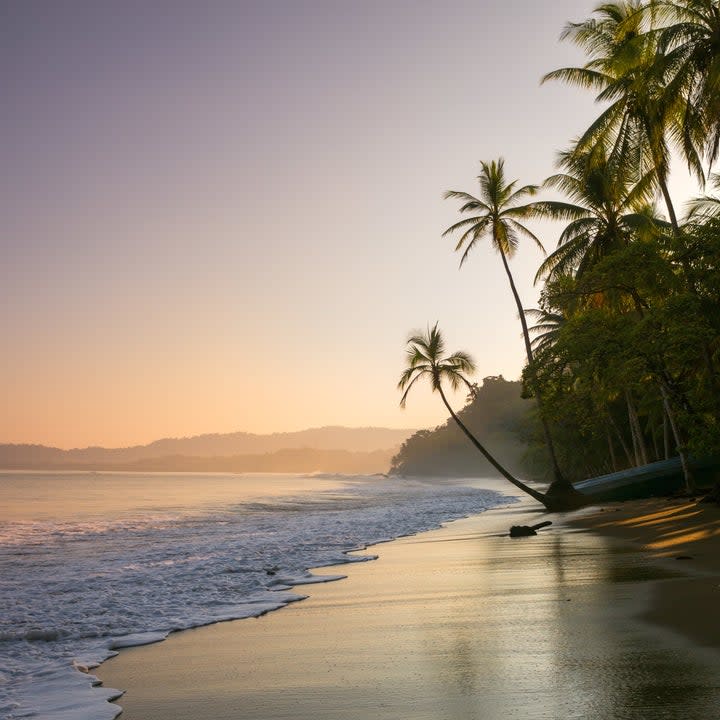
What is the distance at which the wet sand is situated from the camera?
409 cm

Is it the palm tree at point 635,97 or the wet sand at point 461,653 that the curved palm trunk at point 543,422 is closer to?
the palm tree at point 635,97

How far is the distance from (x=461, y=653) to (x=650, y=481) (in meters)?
20.0

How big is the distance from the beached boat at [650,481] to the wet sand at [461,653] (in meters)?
12.5

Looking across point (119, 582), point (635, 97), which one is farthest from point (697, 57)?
point (119, 582)

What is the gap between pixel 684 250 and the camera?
15.8m

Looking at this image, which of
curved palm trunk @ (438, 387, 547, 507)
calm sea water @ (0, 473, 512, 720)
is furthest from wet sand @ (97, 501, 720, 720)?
curved palm trunk @ (438, 387, 547, 507)

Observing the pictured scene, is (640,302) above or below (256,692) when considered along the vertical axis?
above

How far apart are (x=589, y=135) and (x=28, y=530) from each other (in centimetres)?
2069

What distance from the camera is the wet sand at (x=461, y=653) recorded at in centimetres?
409

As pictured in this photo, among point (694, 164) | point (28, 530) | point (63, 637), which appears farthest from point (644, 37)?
point (28, 530)

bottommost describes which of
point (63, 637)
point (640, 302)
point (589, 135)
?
point (63, 637)

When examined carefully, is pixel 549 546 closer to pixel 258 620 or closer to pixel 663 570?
pixel 663 570

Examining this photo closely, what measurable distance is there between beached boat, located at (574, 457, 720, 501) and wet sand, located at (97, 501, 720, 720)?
12.5m

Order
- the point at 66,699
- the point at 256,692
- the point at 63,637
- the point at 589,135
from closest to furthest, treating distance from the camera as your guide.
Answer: the point at 256,692, the point at 66,699, the point at 63,637, the point at 589,135
